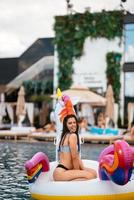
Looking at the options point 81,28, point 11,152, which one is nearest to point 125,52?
point 81,28

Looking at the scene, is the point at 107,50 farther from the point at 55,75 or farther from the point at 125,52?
the point at 55,75

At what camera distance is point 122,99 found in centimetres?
3006

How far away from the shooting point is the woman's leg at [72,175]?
26.2ft

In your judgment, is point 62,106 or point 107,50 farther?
point 107,50

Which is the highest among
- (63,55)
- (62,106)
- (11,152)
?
(63,55)

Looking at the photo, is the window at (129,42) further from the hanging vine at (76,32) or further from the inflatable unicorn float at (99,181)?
the inflatable unicorn float at (99,181)

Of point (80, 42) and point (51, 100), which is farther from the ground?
point (80, 42)

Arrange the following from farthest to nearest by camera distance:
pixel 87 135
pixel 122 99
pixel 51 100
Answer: pixel 51 100 < pixel 122 99 < pixel 87 135

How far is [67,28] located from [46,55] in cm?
252

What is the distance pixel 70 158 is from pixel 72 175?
304 millimetres

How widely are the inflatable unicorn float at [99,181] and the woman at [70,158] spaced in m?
0.15

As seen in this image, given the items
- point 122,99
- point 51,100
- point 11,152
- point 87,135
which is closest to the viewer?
point 11,152

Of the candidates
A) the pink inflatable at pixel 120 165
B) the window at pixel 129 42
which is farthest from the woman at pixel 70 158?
the window at pixel 129 42

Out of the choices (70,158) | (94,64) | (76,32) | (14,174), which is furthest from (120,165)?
(76,32)
